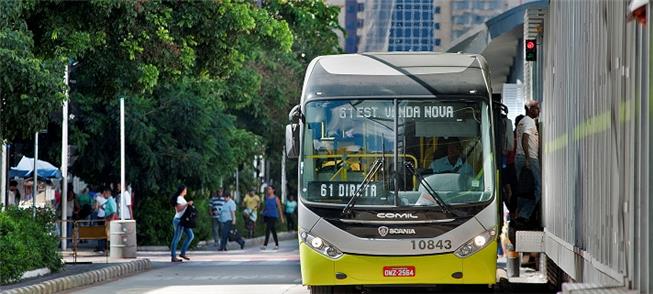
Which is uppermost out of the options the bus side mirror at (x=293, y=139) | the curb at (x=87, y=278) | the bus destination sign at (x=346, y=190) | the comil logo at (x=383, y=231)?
the bus side mirror at (x=293, y=139)

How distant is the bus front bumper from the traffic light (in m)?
4.12

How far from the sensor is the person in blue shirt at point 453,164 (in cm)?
1867

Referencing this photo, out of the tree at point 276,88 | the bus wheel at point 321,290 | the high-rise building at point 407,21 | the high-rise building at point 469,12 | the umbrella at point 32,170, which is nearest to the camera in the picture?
the bus wheel at point 321,290

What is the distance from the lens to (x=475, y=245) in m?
18.4

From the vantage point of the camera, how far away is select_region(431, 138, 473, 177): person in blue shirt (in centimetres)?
1867

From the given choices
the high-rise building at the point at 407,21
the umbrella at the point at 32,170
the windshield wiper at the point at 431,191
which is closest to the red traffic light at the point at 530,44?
the windshield wiper at the point at 431,191

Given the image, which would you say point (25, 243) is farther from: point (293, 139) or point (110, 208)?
point (110, 208)

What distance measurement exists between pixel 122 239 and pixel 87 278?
27.5 feet

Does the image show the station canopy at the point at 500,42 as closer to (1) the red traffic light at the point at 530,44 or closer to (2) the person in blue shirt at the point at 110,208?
(1) the red traffic light at the point at 530,44

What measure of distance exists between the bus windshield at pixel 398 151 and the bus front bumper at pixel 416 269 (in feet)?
2.10

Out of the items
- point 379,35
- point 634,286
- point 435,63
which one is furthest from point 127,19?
point 379,35

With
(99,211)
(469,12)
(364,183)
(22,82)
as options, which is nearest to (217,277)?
(22,82)

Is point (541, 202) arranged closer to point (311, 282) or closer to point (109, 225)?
point (311, 282)

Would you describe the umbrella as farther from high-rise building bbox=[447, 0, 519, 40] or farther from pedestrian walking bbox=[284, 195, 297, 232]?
high-rise building bbox=[447, 0, 519, 40]
